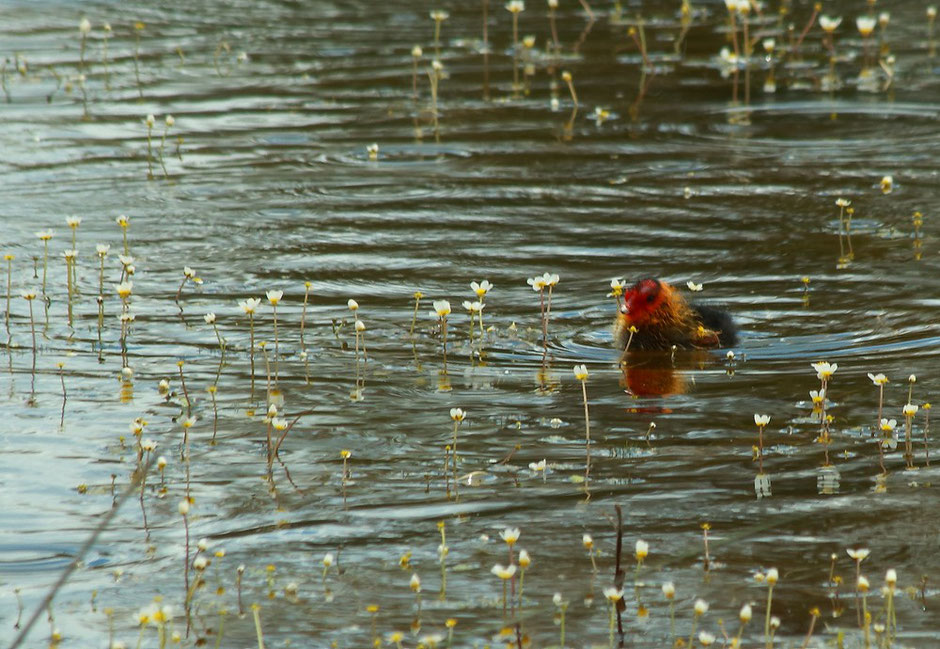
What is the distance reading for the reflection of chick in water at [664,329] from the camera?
8117 millimetres

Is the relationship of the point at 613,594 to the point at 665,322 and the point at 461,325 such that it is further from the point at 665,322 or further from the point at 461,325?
the point at 461,325

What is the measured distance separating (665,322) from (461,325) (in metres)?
1.20

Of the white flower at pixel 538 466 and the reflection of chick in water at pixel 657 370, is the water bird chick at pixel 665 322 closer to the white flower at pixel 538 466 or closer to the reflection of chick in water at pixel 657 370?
the reflection of chick in water at pixel 657 370

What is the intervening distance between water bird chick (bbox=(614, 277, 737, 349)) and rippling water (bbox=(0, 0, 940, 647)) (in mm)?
164

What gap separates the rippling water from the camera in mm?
5352

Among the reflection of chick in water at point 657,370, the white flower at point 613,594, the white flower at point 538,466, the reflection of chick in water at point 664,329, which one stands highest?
the reflection of chick in water at point 664,329

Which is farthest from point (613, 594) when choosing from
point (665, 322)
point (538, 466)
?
point (665, 322)

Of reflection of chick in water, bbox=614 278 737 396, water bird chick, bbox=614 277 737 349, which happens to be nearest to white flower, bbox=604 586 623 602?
reflection of chick in water, bbox=614 278 737 396

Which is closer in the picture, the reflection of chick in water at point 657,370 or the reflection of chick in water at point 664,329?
the reflection of chick in water at point 657,370

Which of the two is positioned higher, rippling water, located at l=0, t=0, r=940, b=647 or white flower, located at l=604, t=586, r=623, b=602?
rippling water, located at l=0, t=0, r=940, b=647

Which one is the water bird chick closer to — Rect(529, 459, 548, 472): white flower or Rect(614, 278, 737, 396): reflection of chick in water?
Rect(614, 278, 737, 396): reflection of chick in water

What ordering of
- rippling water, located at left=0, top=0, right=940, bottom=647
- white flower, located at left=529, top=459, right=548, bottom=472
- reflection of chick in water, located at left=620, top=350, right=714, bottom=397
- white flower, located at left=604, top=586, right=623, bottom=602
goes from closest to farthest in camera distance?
1. white flower, located at left=604, top=586, right=623, bottom=602
2. rippling water, located at left=0, top=0, right=940, bottom=647
3. white flower, located at left=529, top=459, right=548, bottom=472
4. reflection of chick in water, located at left=620, top=350, right=714, bottom=397

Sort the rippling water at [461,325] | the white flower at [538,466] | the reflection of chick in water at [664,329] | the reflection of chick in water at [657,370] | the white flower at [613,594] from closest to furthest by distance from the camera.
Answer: the white flower at [613,594], the rippling water at [461,325], the white flower at [538,466], the reflection of chick in water at [657,370], the reflection of chick in water at [664,329]

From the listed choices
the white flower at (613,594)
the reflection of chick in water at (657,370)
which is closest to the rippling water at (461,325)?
the reflection of chick in water at (657,370)
